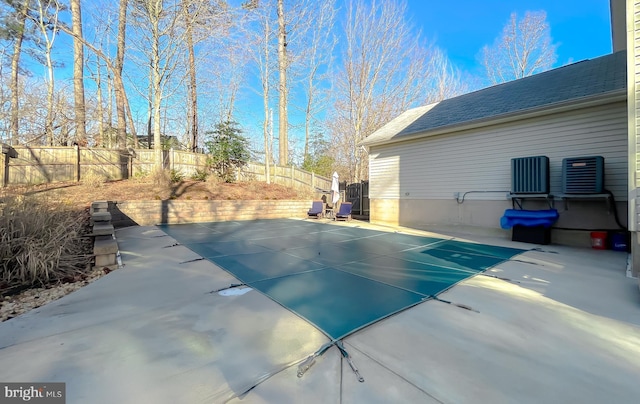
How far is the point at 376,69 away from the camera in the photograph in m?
15.3

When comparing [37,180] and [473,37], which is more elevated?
[473,37]

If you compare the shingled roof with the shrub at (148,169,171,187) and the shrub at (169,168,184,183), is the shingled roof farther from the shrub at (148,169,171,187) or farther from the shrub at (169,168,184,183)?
the shrub at (169,168,184,183)

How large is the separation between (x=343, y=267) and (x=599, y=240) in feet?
18.4

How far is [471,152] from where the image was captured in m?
7.38

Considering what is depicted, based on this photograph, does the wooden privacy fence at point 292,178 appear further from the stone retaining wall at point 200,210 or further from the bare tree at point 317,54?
the bare tree at point 317,54

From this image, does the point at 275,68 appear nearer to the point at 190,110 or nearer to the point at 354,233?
the point at 190,110

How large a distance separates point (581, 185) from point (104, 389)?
7.74 meters

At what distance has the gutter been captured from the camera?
5.18 metres

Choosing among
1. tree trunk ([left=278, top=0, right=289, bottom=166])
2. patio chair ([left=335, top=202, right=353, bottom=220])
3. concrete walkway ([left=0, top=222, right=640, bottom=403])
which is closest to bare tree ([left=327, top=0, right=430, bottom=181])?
tree trunk ([left=278, top=0, right=289, bottom=166])

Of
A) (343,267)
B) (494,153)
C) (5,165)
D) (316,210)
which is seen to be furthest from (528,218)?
(5,165)

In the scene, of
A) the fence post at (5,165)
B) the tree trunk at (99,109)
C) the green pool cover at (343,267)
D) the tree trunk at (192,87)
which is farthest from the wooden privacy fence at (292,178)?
the fence post at (5,165)

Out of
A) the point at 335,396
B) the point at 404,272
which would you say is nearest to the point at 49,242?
the point at 335,396

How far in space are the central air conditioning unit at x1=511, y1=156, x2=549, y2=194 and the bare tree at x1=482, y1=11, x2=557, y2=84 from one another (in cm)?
1336

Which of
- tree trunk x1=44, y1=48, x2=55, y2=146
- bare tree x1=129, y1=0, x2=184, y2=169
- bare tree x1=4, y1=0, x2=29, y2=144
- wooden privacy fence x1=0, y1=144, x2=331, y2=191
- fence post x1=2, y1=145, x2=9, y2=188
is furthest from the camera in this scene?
tree trunk x1=44, y1=48, x2=55, y2=146
